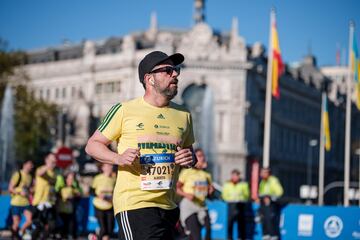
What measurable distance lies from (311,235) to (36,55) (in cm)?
8521

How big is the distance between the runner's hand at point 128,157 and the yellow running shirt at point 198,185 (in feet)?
28.8

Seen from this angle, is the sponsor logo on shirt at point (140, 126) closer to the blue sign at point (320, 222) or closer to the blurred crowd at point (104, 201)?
the blurred crowd at point (104, 201)

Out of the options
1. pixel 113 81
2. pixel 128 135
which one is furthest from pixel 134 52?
pixel 128 135

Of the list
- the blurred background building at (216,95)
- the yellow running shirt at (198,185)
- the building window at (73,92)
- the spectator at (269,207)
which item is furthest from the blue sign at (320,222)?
the building window at (73,92)

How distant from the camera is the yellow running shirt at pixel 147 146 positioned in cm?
Answer: 653

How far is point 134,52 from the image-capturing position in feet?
288

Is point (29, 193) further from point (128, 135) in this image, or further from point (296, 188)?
point (296, 188)

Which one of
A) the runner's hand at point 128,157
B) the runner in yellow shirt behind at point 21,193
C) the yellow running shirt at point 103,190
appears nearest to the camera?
the runner's hand at point 128,157

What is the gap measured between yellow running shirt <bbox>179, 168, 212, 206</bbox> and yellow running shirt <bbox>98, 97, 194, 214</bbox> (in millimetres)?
8384

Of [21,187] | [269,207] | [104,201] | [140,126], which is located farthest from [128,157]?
[269,207]

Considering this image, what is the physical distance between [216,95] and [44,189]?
2591 inches

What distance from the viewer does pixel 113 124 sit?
22.2 ft

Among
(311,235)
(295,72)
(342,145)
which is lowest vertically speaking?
(311,235)

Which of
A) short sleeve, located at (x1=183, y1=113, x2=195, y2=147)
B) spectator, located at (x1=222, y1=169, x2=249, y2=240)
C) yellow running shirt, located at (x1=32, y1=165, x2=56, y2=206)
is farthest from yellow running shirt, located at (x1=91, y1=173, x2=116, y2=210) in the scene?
short sleeve, located at (x1=183, y1=113, x2=195, y2=147)
